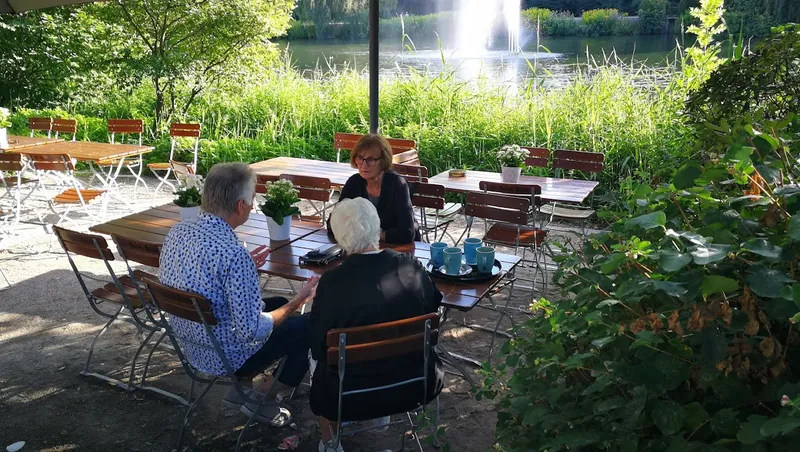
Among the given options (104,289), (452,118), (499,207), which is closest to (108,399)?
(104,289)

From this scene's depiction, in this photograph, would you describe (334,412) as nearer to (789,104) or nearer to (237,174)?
(237,174)

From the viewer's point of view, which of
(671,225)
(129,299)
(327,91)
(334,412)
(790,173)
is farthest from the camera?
(327,91)

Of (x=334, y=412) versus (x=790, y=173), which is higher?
(x=790, y=173)

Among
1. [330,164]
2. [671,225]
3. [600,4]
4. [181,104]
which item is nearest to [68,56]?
[181,104]

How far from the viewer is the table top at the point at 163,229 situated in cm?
394

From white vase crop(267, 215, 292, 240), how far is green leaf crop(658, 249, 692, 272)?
9.54 ft

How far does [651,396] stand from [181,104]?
10662 mm

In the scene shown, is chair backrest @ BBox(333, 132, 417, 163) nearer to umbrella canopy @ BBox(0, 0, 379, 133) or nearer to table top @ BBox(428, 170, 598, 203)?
umbrella canopy @ BBox(0, 0, 379, 133)

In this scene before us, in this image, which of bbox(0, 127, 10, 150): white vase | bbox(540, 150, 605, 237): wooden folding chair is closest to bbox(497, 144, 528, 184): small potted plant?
bbox(540, 150, 605, 237): wooden folding chair

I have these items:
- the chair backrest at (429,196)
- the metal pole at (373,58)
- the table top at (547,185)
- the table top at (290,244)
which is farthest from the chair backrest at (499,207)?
the metal pole at (373,58)

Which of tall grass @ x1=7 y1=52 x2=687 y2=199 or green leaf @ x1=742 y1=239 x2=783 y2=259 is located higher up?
green leaf @ x1=742 y1=239 x2=783 y2=259

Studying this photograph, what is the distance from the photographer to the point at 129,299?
3.65 metres

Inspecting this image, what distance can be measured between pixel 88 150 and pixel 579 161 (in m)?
4.72

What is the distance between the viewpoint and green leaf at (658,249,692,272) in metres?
1.08
